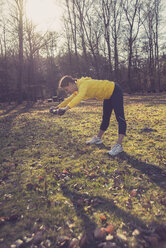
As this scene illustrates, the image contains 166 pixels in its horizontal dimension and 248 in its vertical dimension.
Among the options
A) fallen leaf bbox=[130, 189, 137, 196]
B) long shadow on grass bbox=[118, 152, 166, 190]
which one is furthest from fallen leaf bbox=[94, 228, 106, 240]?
long shadow on grass bbox=[118, 152, 166, 190]

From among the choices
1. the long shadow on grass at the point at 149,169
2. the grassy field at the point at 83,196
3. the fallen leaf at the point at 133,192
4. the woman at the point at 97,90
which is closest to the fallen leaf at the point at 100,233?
the grassy field at the point at 83,196

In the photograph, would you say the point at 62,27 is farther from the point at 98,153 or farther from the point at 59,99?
the point at 98,153

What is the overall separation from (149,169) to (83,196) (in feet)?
5.00

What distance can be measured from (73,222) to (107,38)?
91.3 feet

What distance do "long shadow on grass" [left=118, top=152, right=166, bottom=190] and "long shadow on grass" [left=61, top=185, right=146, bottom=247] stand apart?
96cm

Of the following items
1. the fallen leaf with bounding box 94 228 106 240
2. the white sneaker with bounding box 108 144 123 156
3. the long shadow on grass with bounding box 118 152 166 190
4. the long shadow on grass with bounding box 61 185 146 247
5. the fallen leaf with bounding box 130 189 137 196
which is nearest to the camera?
the fallen leaf with bounding box 94 228 106 240

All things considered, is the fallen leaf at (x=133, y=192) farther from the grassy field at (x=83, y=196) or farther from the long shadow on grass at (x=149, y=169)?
the long shadow on grass at (x=149, y=169)

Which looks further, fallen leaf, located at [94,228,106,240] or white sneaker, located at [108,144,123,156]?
white sneaker, located at [108,144,123,156]

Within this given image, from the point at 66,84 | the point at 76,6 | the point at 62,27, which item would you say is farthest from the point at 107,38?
the point at 66,84

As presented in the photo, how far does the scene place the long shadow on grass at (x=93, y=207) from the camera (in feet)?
7.39

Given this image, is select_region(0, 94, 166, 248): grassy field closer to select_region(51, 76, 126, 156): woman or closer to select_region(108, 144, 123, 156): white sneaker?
select_region(108, 144, 123, 156): white sneaker

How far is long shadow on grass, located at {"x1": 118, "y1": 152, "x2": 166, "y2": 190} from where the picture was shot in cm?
329

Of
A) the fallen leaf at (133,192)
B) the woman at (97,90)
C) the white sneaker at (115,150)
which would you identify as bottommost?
the fallen leaf at (133,192)

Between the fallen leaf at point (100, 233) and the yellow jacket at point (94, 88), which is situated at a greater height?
the yellow jacket at point (94, 88)
